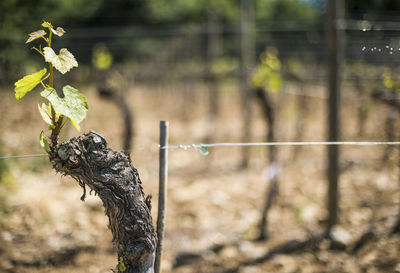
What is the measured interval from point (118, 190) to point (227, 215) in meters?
2.66

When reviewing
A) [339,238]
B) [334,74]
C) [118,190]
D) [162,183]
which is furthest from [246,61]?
[118,190]

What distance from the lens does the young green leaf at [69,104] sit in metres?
1.19

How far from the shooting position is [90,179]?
1.33 meters

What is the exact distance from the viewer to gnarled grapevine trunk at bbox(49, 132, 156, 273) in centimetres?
130

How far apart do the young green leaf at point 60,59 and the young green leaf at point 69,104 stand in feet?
0.25

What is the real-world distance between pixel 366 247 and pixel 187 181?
2.56m

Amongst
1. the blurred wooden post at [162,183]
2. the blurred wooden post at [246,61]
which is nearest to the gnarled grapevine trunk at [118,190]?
the blurred wooden post at [162,183]

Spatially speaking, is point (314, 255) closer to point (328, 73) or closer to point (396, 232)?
point (396, 232)

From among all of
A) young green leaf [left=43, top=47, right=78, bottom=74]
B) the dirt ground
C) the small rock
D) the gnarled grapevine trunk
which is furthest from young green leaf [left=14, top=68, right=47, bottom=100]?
the small rock

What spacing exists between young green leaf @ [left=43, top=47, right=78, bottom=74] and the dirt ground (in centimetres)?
155

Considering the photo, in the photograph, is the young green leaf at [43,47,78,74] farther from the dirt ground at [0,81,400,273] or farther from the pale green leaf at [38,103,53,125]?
the dirt ground at [0,81,400,273]

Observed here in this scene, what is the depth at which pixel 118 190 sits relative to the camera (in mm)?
1351

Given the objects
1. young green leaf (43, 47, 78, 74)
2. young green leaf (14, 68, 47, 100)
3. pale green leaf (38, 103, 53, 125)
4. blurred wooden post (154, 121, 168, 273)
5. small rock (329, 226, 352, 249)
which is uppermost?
young green leaf (43, 47, 78, 74)

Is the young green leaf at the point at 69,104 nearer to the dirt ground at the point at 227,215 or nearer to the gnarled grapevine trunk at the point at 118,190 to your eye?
the gnarled grapevine trunk at the point at 118,190
